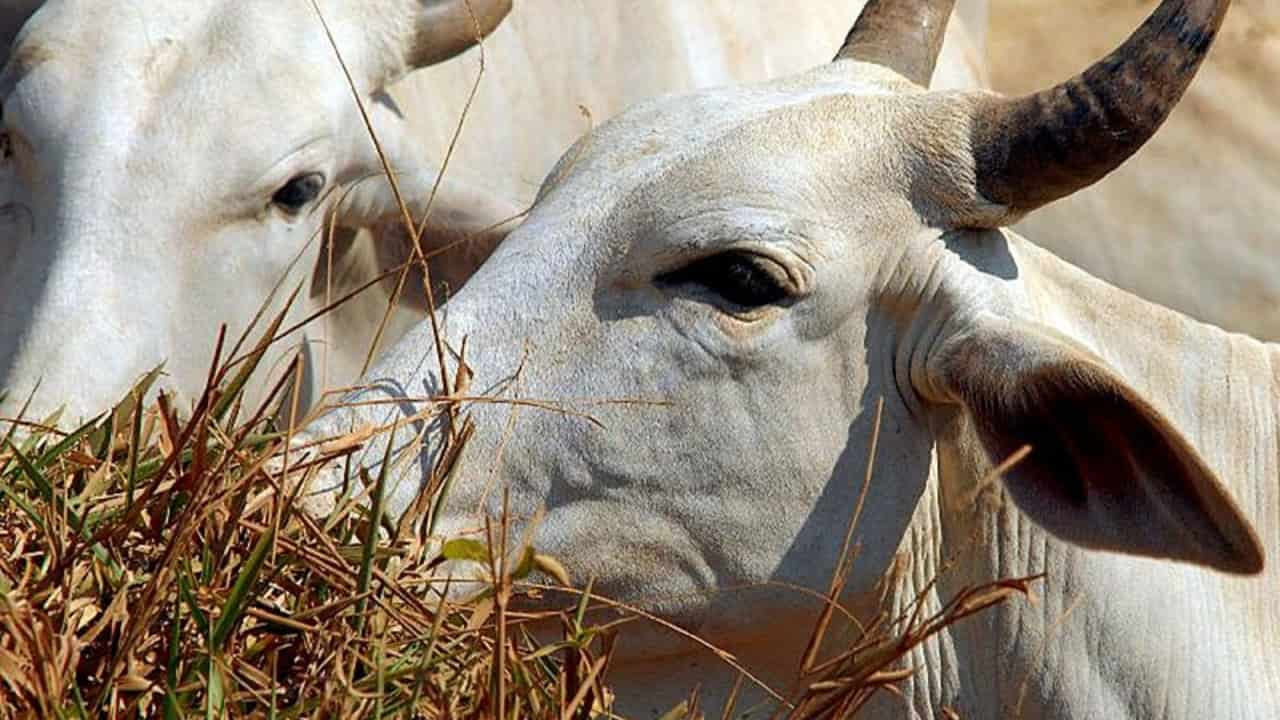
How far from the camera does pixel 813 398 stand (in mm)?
3711

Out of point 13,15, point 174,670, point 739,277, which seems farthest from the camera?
point 13,15

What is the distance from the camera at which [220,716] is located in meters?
2.81

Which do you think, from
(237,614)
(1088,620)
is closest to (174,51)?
(1088,620)

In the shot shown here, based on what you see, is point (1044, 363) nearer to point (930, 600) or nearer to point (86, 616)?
point (930, 600)

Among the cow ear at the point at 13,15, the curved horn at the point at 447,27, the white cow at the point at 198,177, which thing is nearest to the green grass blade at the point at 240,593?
the white cow at the point at 198,177

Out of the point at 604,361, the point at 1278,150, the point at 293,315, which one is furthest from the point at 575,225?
the point at 1278,150

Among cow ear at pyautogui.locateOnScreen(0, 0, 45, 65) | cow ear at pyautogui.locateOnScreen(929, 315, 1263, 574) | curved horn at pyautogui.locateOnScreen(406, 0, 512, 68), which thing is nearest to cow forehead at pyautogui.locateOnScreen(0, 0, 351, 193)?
curved horn at pyautogui.locateOnScreen(406, 0, 512, 68)

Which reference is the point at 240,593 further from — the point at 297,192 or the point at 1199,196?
the point at 1199,196

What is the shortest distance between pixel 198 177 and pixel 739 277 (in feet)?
6.47

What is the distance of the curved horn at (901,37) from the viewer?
4.25m

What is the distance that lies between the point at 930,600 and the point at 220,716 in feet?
4.55

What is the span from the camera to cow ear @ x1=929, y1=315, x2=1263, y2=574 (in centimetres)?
338

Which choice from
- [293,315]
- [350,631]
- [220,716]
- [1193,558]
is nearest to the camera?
[220,716]

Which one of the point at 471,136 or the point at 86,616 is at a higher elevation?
the point at 86,616
